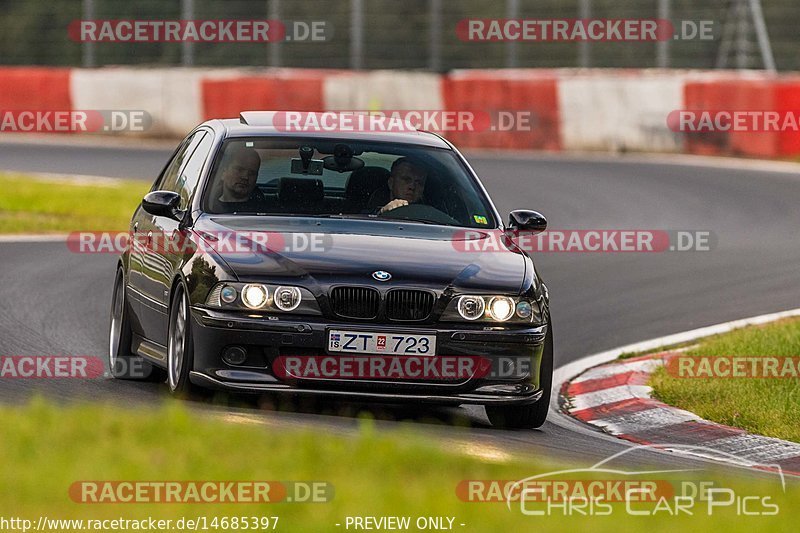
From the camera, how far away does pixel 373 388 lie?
8.59 meters

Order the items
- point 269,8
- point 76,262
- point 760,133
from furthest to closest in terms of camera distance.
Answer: point 269,8 < point 760,133 < point 76,262

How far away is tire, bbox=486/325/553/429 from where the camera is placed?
8.98 m

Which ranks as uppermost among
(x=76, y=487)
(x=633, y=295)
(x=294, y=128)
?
(x=294, y=128)

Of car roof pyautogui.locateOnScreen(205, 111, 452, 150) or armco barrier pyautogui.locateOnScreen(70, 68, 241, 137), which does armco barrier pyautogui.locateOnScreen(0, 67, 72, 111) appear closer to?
armco barrier pyautogui.locateOnScreen(70, 68, 241, 137)

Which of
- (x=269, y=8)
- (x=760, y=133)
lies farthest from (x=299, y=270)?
(x=269, y=8)

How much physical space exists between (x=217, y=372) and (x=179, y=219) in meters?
1.31

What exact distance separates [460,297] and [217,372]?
1.21m

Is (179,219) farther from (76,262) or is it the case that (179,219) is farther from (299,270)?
(76,262)

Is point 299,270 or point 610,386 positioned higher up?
point 299,270

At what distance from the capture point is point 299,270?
28.2 ft

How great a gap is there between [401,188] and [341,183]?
33 cm

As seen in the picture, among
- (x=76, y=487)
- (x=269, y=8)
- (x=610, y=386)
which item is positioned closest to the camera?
(x=76, y=487)

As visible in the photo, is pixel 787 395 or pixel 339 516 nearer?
pixel 339 516

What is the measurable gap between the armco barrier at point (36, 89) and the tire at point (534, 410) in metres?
23.3
